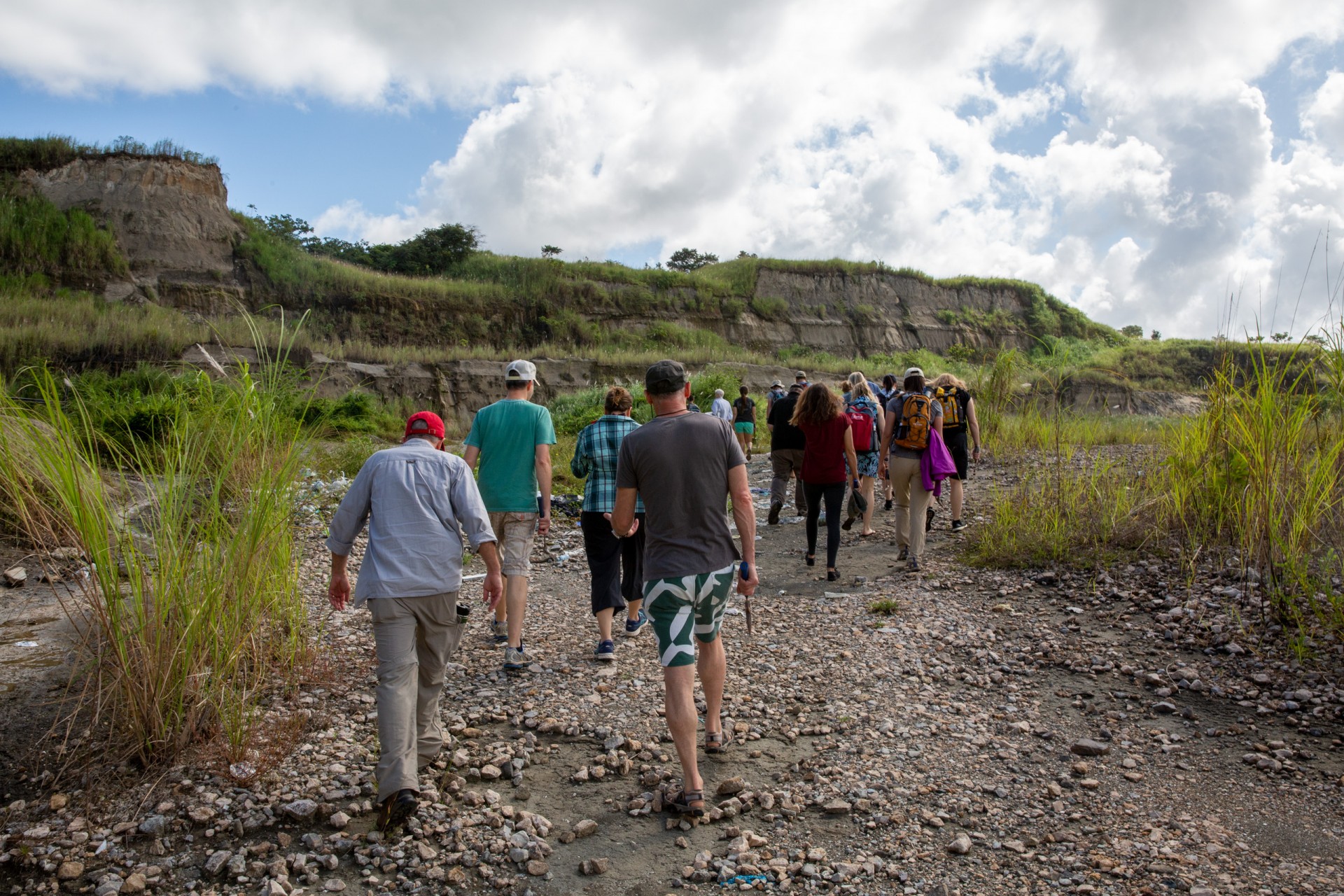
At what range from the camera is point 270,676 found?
4.54 m

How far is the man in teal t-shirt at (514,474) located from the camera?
524 centimetres

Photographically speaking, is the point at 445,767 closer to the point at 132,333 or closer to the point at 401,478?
the point at 401,478

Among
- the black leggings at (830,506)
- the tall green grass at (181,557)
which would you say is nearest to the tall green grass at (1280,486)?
the black leggings at (830,506)

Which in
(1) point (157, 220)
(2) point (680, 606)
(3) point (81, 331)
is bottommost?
(2) point (680, 606)

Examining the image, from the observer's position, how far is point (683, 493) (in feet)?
11.8

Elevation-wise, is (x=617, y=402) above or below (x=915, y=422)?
above

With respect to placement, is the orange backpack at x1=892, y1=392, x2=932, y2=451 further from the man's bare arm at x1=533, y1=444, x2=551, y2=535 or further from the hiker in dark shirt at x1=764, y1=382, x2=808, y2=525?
the man's bare arm at x1=533, y1=444, x2=551, y2=535

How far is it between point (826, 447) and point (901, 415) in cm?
88

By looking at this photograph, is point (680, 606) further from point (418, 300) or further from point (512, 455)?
point (418, 300)

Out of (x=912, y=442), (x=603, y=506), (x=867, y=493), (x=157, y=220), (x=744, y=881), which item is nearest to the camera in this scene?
(x=744, y=881)

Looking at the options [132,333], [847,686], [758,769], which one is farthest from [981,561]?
[132,333]

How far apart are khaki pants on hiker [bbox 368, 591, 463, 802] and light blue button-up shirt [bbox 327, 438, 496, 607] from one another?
0.08 meters

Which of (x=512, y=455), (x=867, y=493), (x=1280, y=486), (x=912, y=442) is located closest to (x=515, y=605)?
(x=512, y=455)

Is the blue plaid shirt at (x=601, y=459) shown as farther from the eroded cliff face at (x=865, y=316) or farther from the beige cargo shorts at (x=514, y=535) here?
the eroded cliff face at (x=865, y=316)
